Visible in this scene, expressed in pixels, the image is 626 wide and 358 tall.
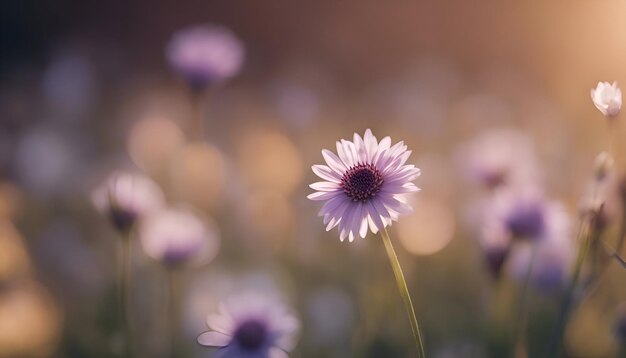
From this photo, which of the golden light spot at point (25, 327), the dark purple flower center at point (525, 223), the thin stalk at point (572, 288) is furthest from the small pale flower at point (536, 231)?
the golden light spot at point (25, 327)

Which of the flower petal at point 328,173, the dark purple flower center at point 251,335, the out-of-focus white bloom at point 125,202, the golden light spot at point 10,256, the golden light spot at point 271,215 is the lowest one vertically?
the dark purple flower center at point 251,335

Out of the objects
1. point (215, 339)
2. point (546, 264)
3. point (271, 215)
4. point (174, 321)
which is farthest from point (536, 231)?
point (271, 215)

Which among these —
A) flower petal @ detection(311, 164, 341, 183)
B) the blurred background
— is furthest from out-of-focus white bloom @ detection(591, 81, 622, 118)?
flower petal @ detection(311, 164, 341, 183)

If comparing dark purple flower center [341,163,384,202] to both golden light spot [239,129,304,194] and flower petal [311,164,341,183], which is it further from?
golden light spot [239,129,304,194]

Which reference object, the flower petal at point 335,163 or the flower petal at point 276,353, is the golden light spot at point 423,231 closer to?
the flower petal at point 276,353

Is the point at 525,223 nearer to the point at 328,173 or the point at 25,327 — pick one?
the point at 328,173

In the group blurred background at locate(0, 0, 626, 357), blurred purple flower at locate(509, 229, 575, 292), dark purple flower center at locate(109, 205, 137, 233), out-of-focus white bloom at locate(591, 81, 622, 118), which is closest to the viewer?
out-of-focus white bloom at locate(591, 81, 622, 118)
